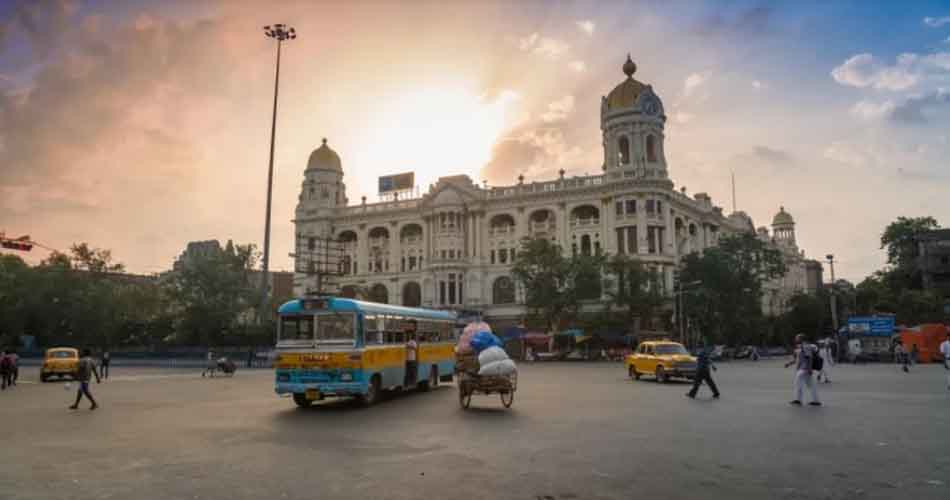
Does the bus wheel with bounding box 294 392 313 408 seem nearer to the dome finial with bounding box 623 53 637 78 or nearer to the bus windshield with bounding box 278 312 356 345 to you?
the bus windshield with bounding box 278 312 356 345

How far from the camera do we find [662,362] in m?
25.4

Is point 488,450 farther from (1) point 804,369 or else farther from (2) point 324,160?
(2) point 324,160

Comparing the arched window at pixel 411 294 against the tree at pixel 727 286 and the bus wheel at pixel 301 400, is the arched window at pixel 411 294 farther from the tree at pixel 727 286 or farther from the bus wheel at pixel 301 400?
the bus wheel at pixel 301 400

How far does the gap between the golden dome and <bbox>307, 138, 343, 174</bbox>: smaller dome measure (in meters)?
34.8

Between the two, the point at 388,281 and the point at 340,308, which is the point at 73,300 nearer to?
the point at 388,281

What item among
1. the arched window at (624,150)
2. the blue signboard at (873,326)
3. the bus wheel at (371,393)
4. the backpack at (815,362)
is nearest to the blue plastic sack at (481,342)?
the bus wheel at (371,393)

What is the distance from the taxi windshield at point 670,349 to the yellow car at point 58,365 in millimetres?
27139

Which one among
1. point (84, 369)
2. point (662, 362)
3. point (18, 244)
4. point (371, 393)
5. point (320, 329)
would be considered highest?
point (18, 244)

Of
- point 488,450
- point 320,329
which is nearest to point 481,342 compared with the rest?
point 320,329

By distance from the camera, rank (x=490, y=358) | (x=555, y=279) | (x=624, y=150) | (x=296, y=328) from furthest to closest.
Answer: (x=624, y=150)
(x=555, y=279)
(x=296, y=328)
(x=490, y=358)

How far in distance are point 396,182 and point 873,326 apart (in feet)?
167

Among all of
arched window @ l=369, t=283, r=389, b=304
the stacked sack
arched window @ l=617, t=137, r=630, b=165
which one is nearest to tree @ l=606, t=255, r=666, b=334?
arched window @ l=617, t=137, r=630, b=165

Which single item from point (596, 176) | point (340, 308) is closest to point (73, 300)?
point (596, 176)

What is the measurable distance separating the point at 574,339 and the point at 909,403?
41.6 meters
